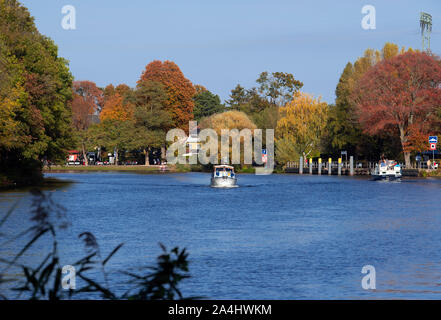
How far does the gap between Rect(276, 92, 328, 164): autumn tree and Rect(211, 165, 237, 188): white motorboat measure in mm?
44360

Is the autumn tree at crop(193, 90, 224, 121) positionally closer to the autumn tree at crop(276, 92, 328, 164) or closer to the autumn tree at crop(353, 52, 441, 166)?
the autumn tree at crop(276, 92, 328, 164)

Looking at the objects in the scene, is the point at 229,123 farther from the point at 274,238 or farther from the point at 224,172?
the point at 274,238

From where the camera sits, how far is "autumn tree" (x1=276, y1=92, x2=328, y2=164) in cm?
12669

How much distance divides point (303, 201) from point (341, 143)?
57716 mm

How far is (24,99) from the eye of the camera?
214ft

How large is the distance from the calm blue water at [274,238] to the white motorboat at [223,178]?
13858 millimetres

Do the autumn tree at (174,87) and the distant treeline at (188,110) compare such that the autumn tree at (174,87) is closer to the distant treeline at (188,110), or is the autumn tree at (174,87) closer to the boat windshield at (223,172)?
the distant treeline at (188,110)

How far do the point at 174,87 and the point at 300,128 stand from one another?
1707 inches

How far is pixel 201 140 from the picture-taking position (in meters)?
123

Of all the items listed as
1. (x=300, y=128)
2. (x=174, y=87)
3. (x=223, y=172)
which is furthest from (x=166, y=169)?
(x=223, y=172)

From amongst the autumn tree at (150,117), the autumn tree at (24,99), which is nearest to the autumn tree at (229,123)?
the autumn tree at (150,117)

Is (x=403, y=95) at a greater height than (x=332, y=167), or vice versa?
(x=403, y=95)

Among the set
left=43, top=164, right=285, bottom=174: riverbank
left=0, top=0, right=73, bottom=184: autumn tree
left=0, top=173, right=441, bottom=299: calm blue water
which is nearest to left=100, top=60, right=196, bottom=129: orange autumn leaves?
left=43, top=164, right=285, bottom=174: riverbank
